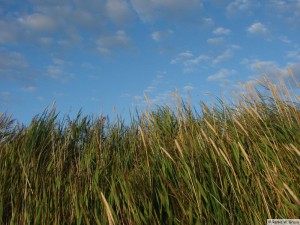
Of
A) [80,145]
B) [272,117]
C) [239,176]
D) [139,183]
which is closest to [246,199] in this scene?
[239,176]

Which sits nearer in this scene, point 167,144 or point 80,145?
point 167,144

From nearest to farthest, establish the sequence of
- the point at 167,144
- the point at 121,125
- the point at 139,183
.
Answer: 1. the point at 139,183
2. the point at 167,144
3. the point at 121,125

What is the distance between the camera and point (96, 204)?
10.1ft

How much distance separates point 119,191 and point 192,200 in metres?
0.77

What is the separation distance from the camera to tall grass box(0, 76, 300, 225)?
2.67 metres

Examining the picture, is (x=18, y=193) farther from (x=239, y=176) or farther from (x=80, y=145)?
(x=239, y=176)

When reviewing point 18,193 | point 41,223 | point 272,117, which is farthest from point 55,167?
point 272,117

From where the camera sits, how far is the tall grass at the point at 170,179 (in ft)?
8.77

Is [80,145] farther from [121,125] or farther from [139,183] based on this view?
[139,183]

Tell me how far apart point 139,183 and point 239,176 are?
2.98ft

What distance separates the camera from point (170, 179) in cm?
310

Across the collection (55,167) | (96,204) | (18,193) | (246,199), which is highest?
(55,167)

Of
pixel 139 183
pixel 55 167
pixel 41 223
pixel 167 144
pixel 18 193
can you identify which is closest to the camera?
pixel 41 223

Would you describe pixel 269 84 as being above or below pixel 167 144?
above
